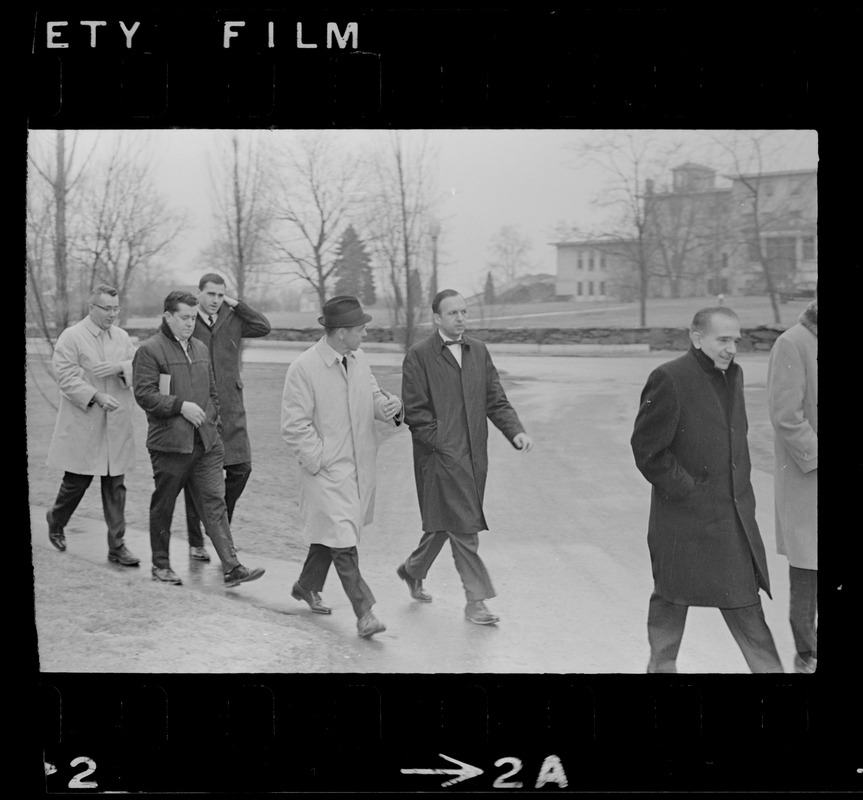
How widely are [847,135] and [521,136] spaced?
4.50 feet

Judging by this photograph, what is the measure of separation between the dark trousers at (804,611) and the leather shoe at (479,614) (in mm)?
1297

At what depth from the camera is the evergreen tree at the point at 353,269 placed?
5.00 meters

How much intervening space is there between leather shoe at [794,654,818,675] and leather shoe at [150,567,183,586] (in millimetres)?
2746

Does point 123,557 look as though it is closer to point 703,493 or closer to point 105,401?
point 105,401

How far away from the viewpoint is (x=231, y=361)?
5098 millimetres

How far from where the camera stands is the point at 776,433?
489cm

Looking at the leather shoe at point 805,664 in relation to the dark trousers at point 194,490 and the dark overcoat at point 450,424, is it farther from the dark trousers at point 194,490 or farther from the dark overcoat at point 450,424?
the dark trousers at point 194,490

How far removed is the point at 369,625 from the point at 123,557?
45.8 inches

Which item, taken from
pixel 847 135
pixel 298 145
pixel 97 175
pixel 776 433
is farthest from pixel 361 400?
pixel 847 135

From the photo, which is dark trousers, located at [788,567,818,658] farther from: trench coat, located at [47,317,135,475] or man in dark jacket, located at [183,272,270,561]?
trench coat, located at [47,317,135,475]

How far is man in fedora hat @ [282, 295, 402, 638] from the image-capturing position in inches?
196

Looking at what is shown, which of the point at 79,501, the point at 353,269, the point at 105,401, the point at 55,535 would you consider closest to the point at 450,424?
the point at 353,269

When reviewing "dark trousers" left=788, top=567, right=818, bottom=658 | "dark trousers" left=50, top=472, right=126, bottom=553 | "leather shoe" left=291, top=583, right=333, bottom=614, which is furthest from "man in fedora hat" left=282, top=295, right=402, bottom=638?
"dark trousers" left=788, top=567, right=818, bottom=658
